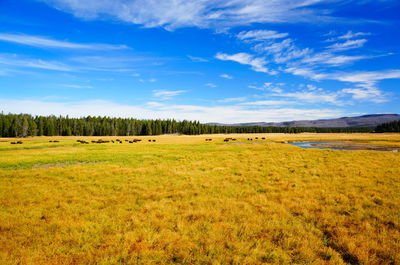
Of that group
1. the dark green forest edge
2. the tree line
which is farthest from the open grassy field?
the tree line

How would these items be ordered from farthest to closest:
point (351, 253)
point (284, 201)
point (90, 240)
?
1. point (284, 201)
2. point (90, 240)
3. point (351, 253)

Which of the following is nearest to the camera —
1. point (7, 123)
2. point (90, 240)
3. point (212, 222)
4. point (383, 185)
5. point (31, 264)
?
point (31, 264)

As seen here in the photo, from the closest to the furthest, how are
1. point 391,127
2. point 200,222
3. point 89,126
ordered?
point 200,222, point 89,126, point 391,127

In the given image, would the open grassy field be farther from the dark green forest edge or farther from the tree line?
the tree line

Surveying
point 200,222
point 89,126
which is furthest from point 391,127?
point 89,126

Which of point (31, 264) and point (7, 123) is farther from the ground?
point (7, 123)

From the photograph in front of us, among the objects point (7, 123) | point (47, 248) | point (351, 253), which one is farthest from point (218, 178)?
point (7, 123)

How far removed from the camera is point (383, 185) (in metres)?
13.3

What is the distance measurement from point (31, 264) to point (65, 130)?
127404mm

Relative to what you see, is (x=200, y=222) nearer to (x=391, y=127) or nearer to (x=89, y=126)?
(x=89, y=126)

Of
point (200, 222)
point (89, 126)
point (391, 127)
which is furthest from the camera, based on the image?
point (391, 127)

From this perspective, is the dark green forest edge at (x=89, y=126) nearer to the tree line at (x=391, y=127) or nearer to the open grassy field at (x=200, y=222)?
the tree line at (x=391, y=127)

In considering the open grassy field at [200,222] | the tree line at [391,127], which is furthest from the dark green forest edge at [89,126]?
the open grassy field at [200,222]

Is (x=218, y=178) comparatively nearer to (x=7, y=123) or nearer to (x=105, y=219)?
(x=105, y=219)
